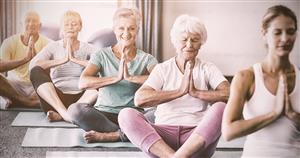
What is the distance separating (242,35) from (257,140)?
397 mm

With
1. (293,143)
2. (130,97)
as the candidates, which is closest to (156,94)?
(130,97)

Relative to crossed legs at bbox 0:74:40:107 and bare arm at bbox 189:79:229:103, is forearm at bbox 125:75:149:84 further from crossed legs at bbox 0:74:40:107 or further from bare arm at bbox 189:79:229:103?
crossed legs at bbox 0:74:40:107

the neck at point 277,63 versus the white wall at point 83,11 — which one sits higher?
the white wall at point 83,11

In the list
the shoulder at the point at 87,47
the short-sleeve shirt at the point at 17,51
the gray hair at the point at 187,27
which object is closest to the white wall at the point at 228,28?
the gray hair at the point at 187,27

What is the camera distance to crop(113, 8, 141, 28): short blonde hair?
1.56 metres

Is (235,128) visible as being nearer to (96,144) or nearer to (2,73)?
(96,144)

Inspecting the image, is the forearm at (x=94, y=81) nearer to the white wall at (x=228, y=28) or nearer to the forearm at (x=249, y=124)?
the white wall at (x=228, y=28)

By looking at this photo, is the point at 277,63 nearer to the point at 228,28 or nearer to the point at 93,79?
the point at 228,28

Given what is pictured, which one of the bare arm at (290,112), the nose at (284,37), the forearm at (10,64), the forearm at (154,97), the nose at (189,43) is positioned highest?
the nose at (284,37)

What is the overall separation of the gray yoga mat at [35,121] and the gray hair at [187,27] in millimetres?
516

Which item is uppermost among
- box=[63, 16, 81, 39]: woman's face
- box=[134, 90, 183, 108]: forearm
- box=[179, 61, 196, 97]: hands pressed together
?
box=[63, 16, 81, 39]: woman's face

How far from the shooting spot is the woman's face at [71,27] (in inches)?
62.1

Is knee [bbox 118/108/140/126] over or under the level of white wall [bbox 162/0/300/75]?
under

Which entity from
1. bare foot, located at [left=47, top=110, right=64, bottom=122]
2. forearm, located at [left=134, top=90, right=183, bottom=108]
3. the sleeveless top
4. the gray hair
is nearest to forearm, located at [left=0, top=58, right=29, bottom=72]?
bare foot, located at [left=47, top=110, right=64, bottom=122]
